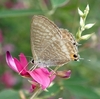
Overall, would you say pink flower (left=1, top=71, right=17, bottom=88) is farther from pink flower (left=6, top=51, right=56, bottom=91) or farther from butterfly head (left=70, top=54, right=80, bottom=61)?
butterfly head (left=70, top=54, right=80, bottom=61)

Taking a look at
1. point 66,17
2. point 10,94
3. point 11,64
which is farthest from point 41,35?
point 66,17

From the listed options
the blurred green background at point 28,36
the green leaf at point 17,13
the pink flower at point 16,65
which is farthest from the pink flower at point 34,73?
the blurred green background at point 28,36

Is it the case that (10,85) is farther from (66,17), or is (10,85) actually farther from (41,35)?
(41,35)

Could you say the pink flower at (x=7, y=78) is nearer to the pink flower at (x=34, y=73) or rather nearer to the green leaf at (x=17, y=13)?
the green leaf at (x=17, y=13)

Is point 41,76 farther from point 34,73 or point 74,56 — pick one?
point 74,56

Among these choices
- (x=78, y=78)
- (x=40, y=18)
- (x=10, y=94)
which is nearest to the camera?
(x=40, y=18)

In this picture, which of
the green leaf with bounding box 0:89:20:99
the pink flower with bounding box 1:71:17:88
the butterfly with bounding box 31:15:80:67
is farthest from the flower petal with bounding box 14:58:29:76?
the pink flower with bounding box 1:71:17:88

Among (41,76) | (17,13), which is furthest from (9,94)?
(41,76)
